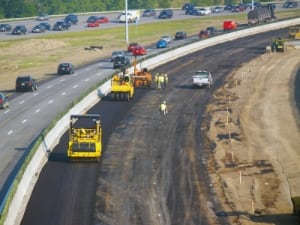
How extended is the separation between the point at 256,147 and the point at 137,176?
11.7 meters

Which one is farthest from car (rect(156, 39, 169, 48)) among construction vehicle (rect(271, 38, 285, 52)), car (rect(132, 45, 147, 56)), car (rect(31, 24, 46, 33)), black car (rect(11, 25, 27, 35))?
car (rect(31, 24, 46, 33))

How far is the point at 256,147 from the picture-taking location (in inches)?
2212

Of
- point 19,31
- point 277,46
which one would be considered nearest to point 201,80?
point 277,46

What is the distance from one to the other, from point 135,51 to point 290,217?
227 feet

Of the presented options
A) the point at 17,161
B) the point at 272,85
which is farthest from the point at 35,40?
the point at 17,161

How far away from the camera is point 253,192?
44.7m

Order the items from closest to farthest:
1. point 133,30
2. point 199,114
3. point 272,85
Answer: point 199,114 < point 272,85 < point 133,30

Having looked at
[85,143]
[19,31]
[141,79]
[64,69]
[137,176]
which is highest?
[85,143]

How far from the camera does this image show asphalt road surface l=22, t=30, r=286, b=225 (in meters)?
40.4

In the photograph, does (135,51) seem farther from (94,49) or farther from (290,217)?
(290,217)

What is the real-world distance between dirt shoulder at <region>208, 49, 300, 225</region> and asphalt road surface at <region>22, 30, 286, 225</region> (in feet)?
3.90

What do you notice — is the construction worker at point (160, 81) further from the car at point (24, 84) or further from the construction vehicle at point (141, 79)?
the car at point (24, 84)

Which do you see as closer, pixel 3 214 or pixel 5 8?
pixel 3 214

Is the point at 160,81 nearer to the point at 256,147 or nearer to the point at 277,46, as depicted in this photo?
the point at 256,147
